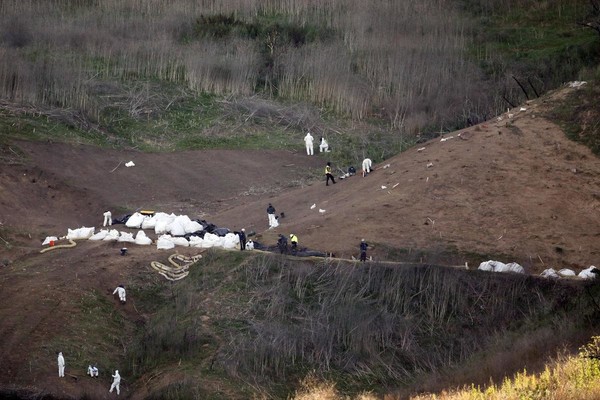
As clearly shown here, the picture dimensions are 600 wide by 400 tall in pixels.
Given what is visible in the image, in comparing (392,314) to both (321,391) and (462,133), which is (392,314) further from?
(462,133)

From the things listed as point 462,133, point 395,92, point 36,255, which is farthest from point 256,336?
point 395,92

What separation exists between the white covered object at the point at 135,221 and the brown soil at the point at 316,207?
1.79 meters

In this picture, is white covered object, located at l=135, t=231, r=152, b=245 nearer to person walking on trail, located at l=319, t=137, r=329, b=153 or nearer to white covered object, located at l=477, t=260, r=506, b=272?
white covered object, located at l=477, t=260, r=506, b=272

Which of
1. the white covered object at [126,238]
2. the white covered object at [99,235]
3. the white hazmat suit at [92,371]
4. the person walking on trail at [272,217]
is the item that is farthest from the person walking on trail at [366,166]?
the white hazmat suit at [92,371]

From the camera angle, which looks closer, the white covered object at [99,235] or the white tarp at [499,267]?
the white tarp at [499,267]

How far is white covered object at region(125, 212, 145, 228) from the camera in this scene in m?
35.4

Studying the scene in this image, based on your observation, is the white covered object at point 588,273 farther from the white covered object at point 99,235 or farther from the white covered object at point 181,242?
the white covered object at point 99,235

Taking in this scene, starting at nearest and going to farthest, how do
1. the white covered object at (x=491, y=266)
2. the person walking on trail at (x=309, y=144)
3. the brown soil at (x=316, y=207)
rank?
1. the white covered object at (x=491, y=266)
2. the brown soil at (x=316, y=207)
3. the person walking on trail at (x=309, y=144)

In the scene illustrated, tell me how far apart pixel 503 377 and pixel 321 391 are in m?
4.10

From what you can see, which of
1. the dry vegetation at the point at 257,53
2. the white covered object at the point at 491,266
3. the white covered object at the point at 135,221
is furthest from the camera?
the dry vegetation at the point at 257,53

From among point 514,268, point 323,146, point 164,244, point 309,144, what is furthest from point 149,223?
point 514,268

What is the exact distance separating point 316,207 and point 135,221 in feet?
16.6

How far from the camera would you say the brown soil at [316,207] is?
30.3 m

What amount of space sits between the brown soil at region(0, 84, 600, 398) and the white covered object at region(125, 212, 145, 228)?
1.79m
